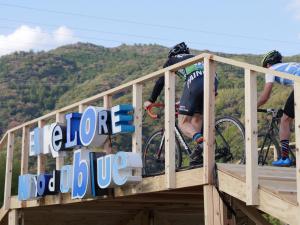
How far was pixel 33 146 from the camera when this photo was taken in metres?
11.3

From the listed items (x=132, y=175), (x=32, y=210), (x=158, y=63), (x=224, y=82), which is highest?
(x=158, y=63)

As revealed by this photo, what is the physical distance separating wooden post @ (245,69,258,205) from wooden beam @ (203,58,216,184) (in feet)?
2.24

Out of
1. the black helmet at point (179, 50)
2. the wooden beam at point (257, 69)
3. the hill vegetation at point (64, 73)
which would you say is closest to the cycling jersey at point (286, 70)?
the black helmet at point (179, 50)

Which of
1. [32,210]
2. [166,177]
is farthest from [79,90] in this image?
[166,177]

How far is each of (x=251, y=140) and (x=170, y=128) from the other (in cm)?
157

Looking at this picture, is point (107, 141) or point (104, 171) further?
point (107, 141)

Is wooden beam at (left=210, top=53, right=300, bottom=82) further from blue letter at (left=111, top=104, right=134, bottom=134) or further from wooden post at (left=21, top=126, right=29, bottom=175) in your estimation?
wooden post at (left=21, top=126, right=29, bottom=175)

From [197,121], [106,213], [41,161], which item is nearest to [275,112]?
[197,121]

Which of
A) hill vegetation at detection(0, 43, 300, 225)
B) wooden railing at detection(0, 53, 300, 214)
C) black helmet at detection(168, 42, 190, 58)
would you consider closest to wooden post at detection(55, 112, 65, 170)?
wooden railing at detection(0, 53, 300, 214)

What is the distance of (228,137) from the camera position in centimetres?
920

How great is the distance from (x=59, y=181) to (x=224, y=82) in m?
30.4

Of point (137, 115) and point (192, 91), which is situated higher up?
point (192, 91)

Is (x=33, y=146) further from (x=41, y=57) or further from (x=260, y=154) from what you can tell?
(x=41, y=57)

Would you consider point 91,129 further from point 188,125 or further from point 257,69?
point 257,69
